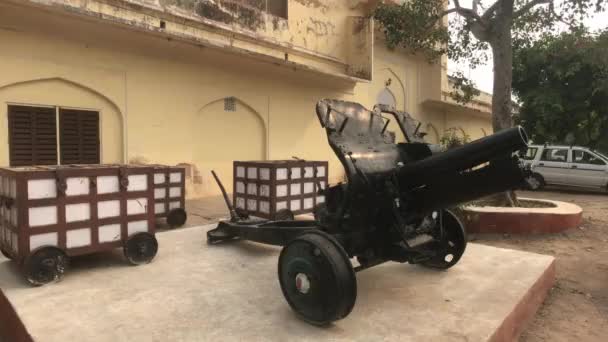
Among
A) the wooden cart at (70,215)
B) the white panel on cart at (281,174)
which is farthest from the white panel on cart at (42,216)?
the white panel on cart at (281,174)

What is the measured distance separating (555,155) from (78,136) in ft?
50.6

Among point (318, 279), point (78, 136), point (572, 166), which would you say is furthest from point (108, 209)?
point (572, 166)

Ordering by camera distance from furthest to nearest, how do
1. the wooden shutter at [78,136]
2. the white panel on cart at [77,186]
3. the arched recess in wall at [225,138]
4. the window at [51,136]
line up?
the arched recess in wall at [225,138] < the wooden shutter at [78,136] < the window at [51,136] < the white panel on cart at [77,186]

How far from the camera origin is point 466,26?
903 cm

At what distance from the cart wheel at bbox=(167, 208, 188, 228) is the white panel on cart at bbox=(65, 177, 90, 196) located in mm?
2973

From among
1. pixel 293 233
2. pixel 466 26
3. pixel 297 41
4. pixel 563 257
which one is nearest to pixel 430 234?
pixel 293 233

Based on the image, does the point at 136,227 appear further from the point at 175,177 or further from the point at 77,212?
the point at 175,177

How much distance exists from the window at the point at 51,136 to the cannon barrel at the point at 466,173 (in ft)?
24.0

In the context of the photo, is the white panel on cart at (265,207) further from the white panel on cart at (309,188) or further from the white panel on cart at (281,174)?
the white panel on cart at (309,188)

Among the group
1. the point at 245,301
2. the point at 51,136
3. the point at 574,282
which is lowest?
the point at 574,282

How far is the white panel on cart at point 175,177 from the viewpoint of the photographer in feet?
22.3

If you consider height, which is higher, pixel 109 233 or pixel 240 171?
pixel 240 171

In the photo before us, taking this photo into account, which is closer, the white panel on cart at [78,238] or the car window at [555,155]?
the white panel on cart at [78,238]

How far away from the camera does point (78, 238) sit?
3781 millimetres
